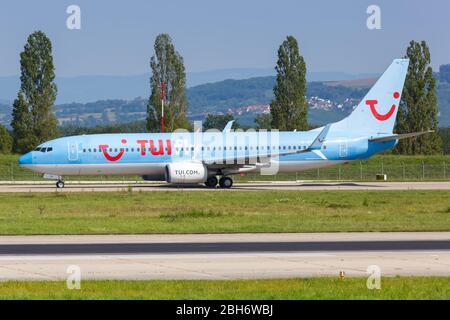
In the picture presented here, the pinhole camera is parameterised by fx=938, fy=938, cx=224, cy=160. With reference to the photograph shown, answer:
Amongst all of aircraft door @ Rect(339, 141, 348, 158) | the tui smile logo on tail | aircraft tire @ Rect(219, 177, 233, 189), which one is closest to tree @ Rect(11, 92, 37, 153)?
aircraft tire @ Rect(219, 177, 233, 189)

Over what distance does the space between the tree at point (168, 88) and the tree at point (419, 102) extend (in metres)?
23.5

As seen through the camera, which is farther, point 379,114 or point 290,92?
point 290,92

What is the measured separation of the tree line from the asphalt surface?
66209 millimetres

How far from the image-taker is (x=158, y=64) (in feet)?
342

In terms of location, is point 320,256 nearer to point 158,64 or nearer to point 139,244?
point 139,244

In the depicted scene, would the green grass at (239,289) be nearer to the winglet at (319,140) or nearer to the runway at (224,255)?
the runway at (224,255)

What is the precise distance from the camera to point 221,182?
62062 millimetres

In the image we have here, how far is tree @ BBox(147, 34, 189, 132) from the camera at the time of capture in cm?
9912

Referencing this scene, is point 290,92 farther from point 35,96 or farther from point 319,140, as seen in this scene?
point 319,140

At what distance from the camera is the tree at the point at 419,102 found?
9781cm

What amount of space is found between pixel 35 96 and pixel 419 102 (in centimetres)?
3956

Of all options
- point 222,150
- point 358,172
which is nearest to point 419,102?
point 358,172

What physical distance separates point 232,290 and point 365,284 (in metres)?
3.02

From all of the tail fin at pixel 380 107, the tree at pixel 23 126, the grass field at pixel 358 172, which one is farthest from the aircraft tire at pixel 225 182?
the tree at pixel 23 126
